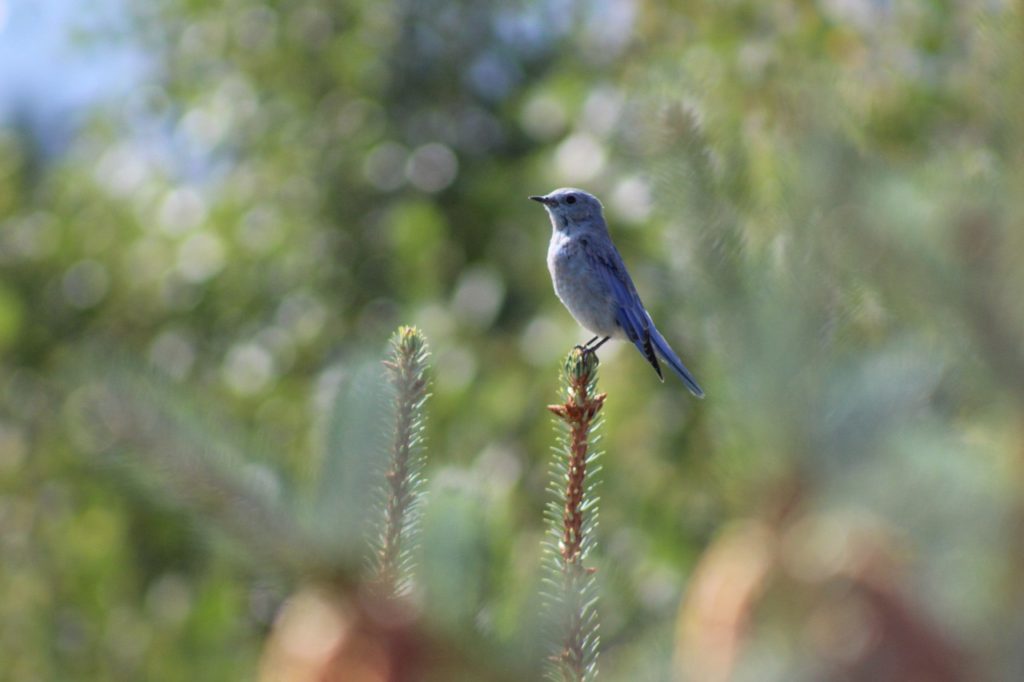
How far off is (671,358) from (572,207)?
3.44 feet

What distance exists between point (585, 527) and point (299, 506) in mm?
741

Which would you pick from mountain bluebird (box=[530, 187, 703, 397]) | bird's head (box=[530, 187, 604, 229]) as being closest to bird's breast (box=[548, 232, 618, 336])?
mountain bluebird (box=[530, 187, 703, 397])

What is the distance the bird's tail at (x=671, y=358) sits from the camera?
4.58 meters

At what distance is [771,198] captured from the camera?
4.14 feet

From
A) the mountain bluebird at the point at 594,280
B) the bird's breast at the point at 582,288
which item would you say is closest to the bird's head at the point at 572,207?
the mountain bluebird at the point at 594,280

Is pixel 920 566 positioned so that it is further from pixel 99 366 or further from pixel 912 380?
pixel 99 366

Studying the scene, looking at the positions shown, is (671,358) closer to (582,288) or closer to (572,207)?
(582,288)

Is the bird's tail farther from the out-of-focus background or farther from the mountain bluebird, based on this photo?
the out-of-focus background

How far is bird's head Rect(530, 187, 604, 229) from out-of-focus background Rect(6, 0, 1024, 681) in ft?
0.42

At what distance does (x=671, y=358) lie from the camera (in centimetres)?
466

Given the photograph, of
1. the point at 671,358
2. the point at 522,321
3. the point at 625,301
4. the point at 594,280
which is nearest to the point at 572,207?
the point at 594,280

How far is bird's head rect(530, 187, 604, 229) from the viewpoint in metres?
5.38

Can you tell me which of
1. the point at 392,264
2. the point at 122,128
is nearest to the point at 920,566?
the point at 392,264

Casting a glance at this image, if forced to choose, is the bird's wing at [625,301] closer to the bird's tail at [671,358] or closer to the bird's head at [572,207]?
the bird's tail at [671,358]
